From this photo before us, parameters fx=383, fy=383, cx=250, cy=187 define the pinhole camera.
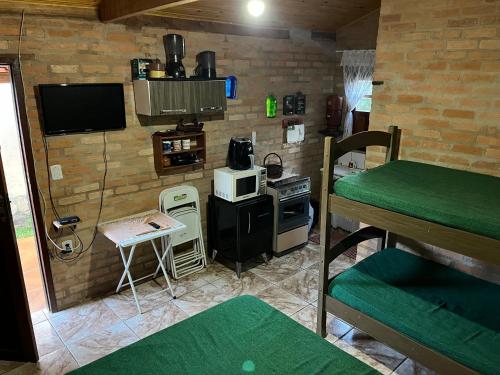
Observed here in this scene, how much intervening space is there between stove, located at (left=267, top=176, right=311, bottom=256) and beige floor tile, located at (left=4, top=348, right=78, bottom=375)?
221 centimetres

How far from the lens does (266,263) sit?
4.12 m

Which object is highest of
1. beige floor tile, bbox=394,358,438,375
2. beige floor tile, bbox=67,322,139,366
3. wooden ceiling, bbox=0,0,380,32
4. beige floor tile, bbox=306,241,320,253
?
wooden ceiling, bbox=0,0,380,32

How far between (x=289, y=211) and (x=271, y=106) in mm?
1229

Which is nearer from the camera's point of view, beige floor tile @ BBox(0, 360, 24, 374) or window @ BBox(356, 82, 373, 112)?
beige floor tile @ BBox(0, 360, 24, 374)

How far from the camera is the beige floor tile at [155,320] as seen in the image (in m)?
3.06

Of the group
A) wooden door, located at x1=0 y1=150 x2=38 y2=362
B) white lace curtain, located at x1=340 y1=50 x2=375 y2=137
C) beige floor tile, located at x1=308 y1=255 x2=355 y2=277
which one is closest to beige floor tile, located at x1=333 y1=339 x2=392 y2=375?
beige floor tile, located at x1=308 y1=255 x2=355 y2=277

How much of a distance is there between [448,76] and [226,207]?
2214mm

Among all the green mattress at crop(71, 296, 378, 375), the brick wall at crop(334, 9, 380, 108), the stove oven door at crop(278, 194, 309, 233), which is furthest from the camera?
the brick wall at crop(334, 9, 380, 108)

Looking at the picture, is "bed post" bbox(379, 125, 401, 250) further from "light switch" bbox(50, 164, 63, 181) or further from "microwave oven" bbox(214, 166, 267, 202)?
"light switch" bbox(50, 164, 63, 181)

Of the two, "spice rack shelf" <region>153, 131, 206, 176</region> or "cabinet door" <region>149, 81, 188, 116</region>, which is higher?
"cabinet door" <region>149, 81, 188, 116</region>

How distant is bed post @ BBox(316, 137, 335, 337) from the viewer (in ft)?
7.83

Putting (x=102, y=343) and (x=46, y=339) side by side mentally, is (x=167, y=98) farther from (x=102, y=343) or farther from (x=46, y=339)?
(x=46, y=339)

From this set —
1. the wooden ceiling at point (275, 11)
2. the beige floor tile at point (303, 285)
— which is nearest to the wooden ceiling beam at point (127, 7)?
the wooden ceiling at point (275, 11)

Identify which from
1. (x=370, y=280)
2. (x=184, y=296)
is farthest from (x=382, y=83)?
(x=184, y=296)
